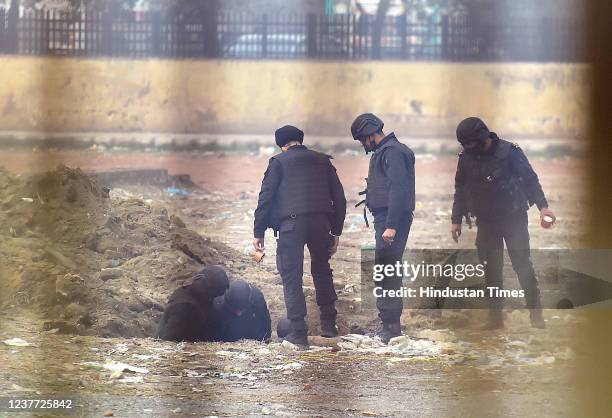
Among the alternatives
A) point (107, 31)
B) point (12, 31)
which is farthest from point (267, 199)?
point (12, 31)

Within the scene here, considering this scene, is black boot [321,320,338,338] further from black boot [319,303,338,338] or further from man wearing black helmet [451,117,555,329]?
man wearing black helmet [451,117,555,329]

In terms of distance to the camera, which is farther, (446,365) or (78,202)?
(78,202)

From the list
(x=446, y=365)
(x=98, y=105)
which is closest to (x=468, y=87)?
(x=98, y=105)

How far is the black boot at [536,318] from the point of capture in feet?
21.0

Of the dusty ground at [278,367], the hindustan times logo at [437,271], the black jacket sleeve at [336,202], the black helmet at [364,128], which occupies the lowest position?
the dusty ground at [278,367]

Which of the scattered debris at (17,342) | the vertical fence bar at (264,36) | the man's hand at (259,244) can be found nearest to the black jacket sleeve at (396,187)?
the man's hand at (259,244)

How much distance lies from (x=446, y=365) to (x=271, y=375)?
85cm

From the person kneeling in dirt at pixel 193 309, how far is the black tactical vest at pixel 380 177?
0.84 m

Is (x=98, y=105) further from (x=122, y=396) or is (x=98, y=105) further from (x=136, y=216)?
(x=122, y=396)

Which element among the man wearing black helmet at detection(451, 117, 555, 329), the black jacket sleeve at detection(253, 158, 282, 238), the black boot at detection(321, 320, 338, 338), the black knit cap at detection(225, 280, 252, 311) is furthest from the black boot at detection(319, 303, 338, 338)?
the man wearing black helmet at detection(451, 117, 555, 329)

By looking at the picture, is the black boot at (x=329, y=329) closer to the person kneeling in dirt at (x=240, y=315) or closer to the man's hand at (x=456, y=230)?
the person kneeling in dirt at (x=240, y=315)

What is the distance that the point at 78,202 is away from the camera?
7195 mm

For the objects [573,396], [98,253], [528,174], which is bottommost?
[573,396]

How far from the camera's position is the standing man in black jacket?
237 inches
